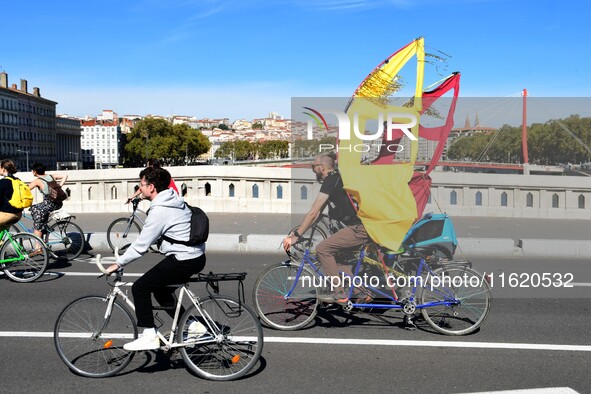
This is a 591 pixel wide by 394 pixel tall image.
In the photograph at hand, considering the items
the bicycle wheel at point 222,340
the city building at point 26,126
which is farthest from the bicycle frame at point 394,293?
the city building at point 26,126

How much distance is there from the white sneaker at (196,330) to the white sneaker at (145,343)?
0.91 feet

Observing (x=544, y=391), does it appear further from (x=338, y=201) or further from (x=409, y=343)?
(x=338, y=201)

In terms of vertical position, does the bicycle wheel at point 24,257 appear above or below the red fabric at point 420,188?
below

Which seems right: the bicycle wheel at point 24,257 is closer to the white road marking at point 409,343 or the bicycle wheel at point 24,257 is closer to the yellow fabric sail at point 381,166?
the white road marking at point 409,343

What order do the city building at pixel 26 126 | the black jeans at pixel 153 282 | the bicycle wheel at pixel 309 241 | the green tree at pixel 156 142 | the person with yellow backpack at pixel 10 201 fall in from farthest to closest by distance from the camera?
the city building at pixel 26 126 → the green tree at pixel 156 142 → the person with yellow backpack at pixel 10 201 → the bicycle wheel at pixel 309 241 → the black jeans at pixel 153 282

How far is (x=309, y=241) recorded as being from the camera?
7.27 meters

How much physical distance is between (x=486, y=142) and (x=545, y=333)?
2.48 m

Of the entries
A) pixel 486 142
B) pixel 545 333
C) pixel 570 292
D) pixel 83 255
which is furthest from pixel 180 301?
pixel 83 255

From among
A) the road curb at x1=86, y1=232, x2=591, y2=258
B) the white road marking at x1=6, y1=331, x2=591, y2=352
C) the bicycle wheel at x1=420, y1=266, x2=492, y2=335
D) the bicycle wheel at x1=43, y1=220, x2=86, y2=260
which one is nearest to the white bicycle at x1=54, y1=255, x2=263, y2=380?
the white road marking at x1=6, y1=331, x2=591, y2=352

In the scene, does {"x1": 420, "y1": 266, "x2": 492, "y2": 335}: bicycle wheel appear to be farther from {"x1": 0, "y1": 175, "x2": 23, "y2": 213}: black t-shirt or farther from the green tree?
the green tree

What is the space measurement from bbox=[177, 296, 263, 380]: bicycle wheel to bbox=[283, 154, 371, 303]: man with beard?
1.47 metres

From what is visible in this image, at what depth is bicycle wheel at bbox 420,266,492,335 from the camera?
671cm

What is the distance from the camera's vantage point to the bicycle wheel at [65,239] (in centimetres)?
1124

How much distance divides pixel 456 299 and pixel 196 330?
2.85 m
